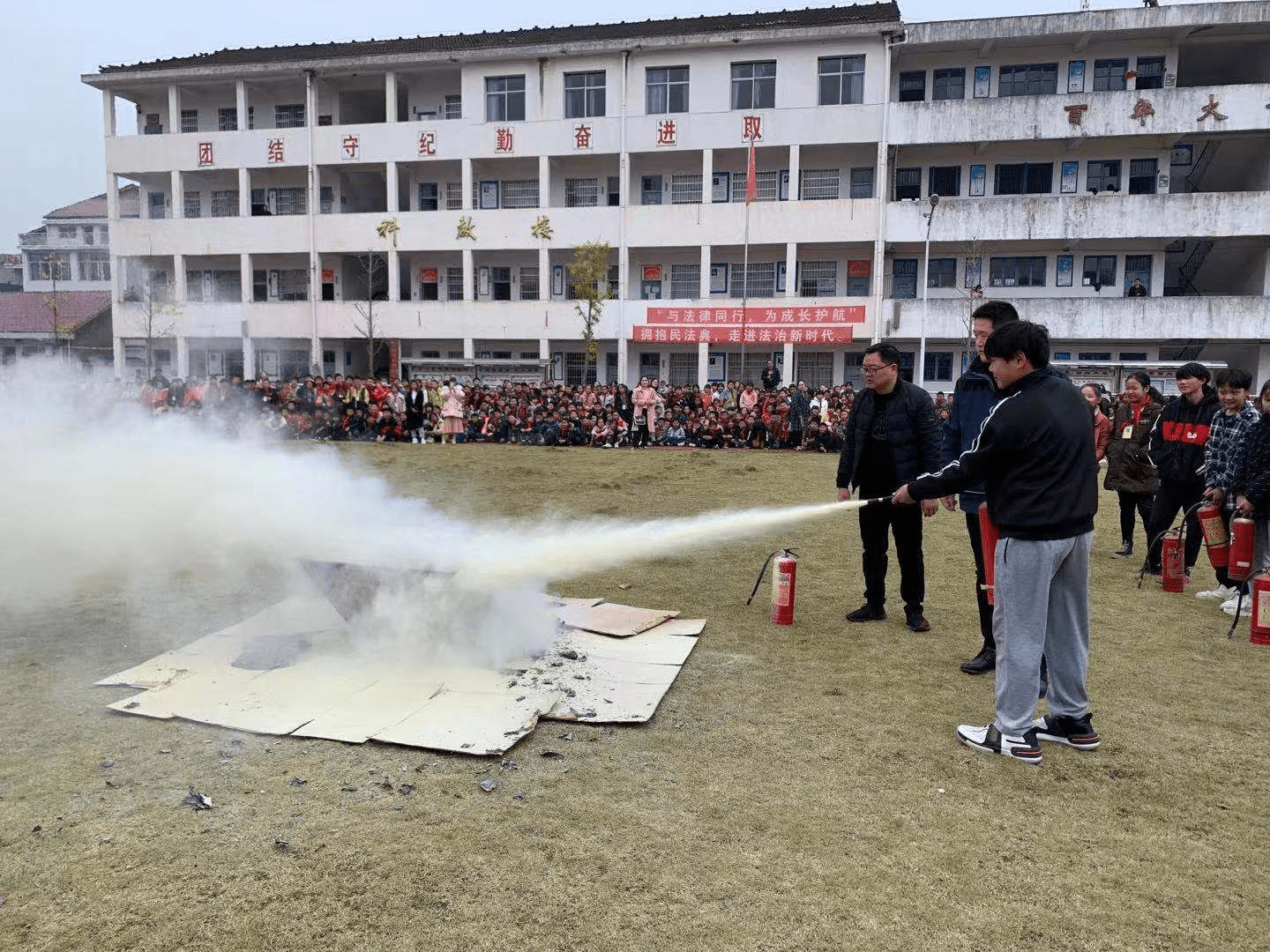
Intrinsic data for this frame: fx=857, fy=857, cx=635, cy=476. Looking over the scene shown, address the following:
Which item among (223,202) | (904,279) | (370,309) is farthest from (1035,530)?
(223,202)

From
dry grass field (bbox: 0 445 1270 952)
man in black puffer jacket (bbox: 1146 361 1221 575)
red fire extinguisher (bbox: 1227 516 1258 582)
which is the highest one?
man in black puffer jacket (bbox: 1146 361 1221 575)

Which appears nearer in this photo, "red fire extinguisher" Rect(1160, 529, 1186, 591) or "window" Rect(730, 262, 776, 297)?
"red fire extinguisher" Rect(1160, 529, 1186, 591)

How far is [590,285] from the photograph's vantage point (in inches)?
1407

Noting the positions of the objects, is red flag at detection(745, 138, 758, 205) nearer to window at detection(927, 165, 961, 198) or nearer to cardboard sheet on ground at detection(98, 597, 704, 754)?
window at detection(927, 165, 961, 198)

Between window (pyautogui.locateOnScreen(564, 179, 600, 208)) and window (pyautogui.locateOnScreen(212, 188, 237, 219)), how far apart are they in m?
17.1

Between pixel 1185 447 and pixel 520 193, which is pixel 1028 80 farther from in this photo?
pixel 1185 447

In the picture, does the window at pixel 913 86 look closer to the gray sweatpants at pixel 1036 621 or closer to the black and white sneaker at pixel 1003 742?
the gray sweatpants at pixel 1036 621

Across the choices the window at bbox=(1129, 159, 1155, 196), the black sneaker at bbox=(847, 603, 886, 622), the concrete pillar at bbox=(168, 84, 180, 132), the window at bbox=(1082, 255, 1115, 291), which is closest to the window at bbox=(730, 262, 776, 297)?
the window at bbox=(1082, 255, 1115, 291)

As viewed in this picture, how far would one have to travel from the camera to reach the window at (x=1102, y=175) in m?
34.8

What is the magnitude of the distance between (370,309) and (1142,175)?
32.6 m

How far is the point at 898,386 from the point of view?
7102 millimetres

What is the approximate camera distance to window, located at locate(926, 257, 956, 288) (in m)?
36.4

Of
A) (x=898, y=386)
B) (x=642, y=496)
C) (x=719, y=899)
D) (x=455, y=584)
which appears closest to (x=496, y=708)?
(x=455, y=584)

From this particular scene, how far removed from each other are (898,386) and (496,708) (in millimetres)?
4165
